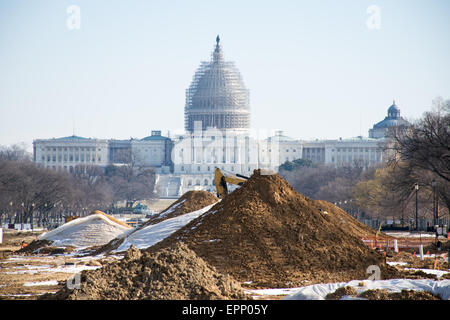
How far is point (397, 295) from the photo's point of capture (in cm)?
2091

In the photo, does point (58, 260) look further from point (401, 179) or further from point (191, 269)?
point (401, 179)

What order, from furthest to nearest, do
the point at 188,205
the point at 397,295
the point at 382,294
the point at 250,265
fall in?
the point at 188,205 < the point at 250,265 < the point at 397,295 < the point at 382,294

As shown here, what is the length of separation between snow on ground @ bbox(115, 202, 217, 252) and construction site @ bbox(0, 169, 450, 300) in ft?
0.38

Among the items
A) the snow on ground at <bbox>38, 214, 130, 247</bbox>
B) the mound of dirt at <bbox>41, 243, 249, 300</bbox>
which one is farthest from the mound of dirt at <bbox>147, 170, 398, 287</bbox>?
the snow on ground at <bbox>38, 214, 130, 247</bbox>

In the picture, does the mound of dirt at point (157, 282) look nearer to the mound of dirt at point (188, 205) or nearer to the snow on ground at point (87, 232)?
the mound of dirt at point (188, 205)

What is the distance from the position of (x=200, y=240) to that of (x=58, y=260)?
10527 mm

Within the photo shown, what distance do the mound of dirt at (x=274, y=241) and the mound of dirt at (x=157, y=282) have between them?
458cm

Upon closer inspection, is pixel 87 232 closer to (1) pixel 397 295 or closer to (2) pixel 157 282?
(2) pixel 157 282

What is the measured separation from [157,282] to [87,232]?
30734 mm

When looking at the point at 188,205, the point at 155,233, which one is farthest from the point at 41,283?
the point at 188,205

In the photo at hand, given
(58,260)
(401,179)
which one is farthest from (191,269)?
(401,179)

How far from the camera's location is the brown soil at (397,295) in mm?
20562
